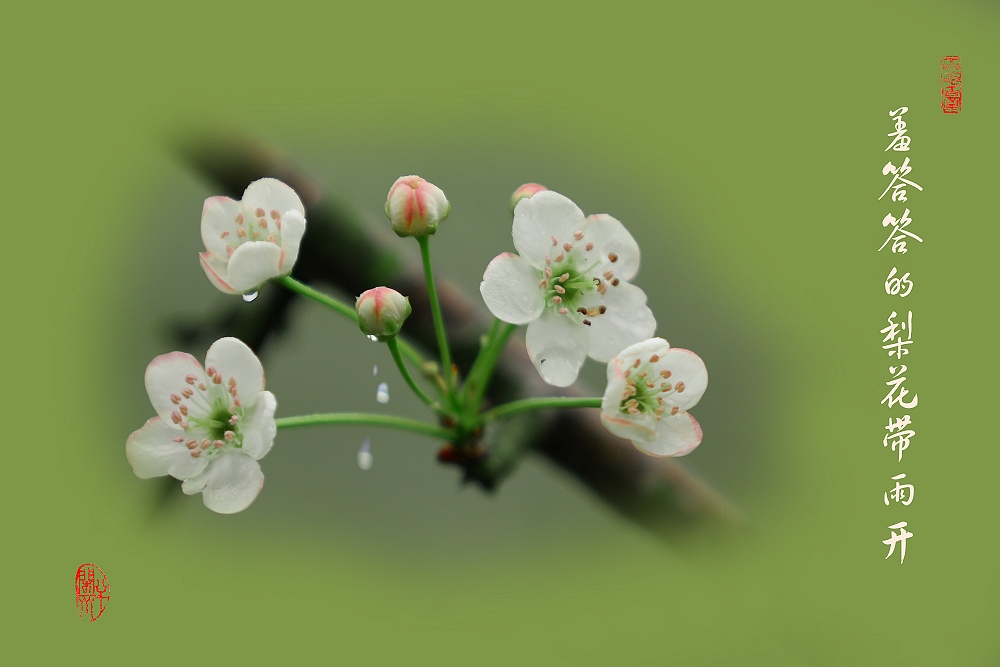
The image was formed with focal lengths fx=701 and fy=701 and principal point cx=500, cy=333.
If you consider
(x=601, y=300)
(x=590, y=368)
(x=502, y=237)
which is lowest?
(x=601, y=300)

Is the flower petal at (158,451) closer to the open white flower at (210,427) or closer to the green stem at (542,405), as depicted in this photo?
the open white flower at (210,427)

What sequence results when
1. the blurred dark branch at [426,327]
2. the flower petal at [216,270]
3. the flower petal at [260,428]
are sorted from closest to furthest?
the flower petal at [260,428]
the flower petal at [216,270]
the blurred dark branch at [426,327]

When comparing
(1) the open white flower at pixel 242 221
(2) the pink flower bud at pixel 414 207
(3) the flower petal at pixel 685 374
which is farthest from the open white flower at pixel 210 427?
(3) the flower petal at pixel 685 374

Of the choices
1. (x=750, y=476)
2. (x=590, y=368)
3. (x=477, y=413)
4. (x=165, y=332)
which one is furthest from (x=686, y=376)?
(x=165, y=332)

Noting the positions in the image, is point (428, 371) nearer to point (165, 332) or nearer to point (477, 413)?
point (477, 413)

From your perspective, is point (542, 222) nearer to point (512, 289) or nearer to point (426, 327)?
point (512, 289)

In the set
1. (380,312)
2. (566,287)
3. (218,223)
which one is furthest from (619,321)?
(218,223)

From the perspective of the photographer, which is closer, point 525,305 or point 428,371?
point 525,305
